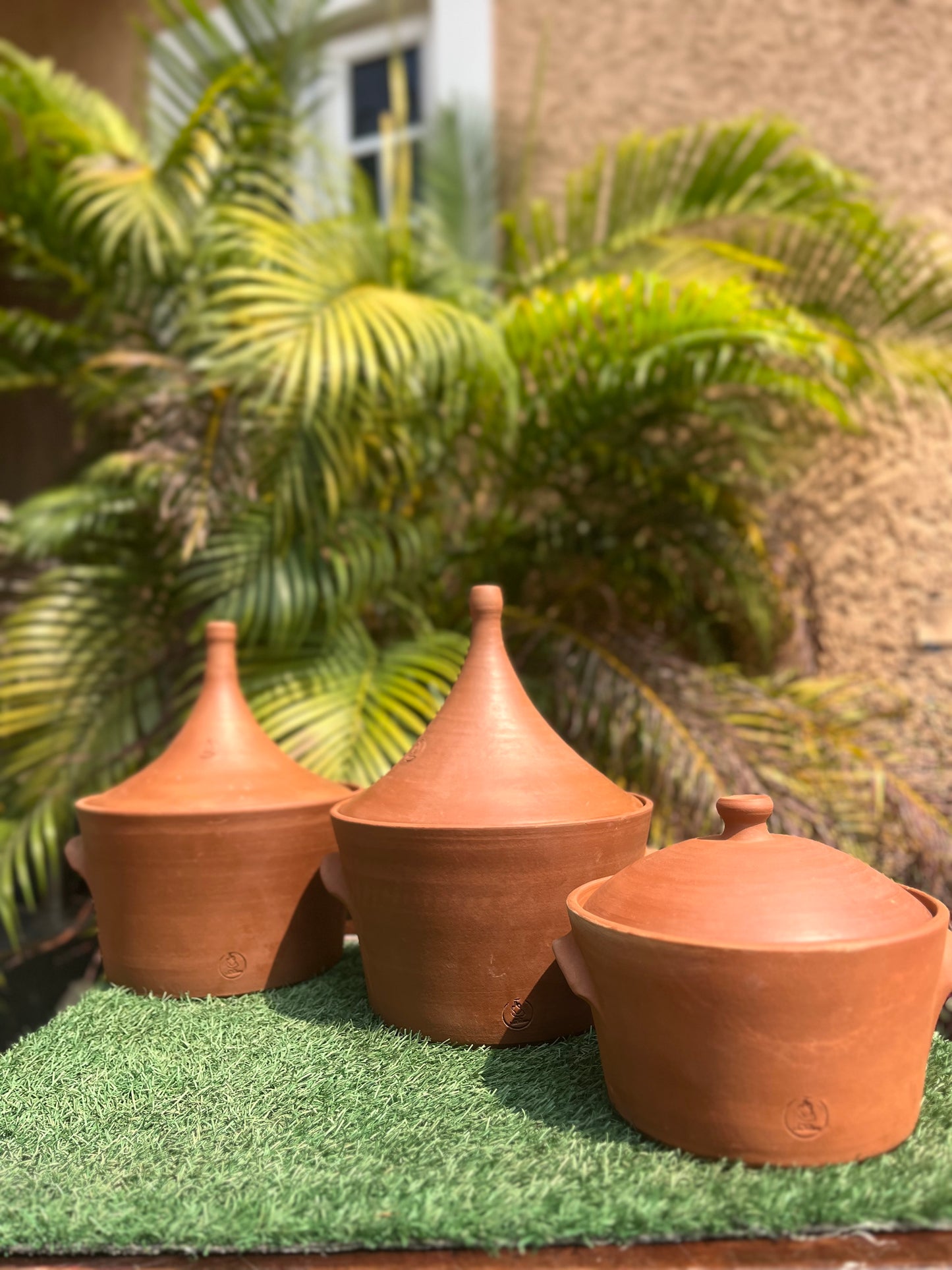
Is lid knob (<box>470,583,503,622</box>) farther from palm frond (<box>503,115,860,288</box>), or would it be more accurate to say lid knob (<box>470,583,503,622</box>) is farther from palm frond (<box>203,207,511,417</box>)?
palm frond (<box>503,115,860,288</box>)

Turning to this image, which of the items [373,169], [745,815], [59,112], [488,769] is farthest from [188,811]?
[373,169]

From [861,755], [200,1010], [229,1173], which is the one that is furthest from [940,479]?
[229,1173]

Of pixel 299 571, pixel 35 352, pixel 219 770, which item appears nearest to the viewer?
pixel 219 770

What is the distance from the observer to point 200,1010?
1192mm

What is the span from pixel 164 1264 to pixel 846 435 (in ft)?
8.41

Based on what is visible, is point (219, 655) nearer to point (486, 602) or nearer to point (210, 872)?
point (210, 872)

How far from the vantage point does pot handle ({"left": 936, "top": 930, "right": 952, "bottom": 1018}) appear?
33.0 inches

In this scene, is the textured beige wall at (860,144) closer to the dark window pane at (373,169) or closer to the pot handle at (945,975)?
the dark window pane at (373,169)

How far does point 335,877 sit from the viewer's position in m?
1.19

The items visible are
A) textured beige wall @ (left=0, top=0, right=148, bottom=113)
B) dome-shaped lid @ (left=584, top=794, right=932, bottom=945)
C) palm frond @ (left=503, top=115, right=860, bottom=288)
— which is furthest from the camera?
textured beige wall @ (left=0, top=0, right=148, bottom=113)

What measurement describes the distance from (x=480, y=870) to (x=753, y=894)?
11.5 inches

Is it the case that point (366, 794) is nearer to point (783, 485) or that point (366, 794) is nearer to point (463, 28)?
point (783, 485)

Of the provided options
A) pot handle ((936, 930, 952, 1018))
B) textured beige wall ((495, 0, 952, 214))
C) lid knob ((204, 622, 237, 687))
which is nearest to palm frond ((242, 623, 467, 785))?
lid knob ((204, 622, 237, 687))

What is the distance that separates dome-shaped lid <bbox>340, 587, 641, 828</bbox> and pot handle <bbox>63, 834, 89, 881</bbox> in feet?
1.36
